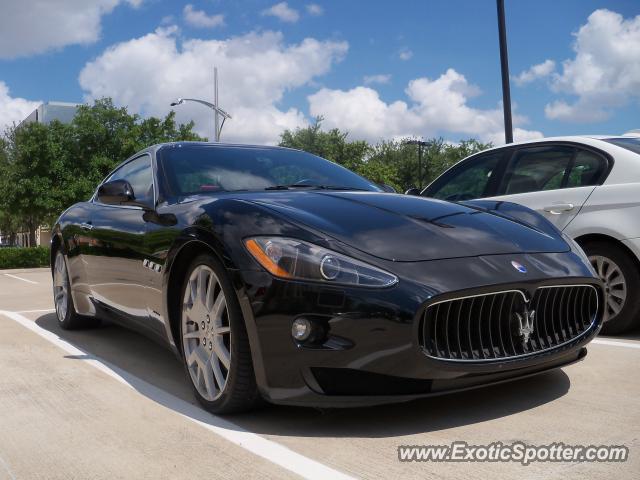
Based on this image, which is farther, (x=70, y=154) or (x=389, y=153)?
(x=389, y=153)

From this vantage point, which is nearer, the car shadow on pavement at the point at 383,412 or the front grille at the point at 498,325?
the front grille at the point at 498,325

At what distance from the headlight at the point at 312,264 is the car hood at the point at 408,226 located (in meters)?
0.12

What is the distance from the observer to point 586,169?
5227 millimetres

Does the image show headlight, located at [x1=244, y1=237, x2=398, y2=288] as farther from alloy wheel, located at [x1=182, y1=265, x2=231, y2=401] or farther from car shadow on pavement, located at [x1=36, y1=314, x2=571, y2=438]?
car shadow on pavement, located at [x1=36, y1=314, x2=571, y2=438]

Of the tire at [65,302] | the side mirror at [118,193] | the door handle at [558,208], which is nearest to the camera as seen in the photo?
the side mirror at [118,193]

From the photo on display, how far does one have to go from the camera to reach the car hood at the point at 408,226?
2949mm

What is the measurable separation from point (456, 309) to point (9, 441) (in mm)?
1945

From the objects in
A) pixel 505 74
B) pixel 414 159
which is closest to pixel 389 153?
pixel 414 159

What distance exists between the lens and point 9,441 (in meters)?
2.93

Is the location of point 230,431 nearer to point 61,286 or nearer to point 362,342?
point 362,342

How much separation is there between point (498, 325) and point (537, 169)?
3.07 meters

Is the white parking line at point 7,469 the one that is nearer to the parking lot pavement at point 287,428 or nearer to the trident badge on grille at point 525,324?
the parking lot pavement at point 287,428

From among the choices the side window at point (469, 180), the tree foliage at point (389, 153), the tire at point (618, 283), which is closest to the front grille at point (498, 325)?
the tire at point (618, 283)

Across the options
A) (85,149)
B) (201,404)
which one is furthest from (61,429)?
(85,149)
